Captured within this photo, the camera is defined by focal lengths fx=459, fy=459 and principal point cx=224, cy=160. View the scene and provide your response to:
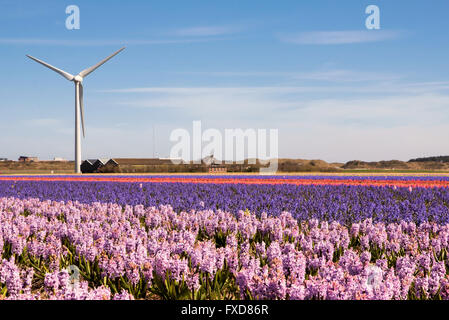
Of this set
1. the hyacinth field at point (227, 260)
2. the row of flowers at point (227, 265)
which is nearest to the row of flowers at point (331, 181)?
the hyacinth field at point (227, 260)

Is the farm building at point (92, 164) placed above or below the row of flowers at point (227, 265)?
above

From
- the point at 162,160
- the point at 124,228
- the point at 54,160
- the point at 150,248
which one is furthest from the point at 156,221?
the point at 54,160

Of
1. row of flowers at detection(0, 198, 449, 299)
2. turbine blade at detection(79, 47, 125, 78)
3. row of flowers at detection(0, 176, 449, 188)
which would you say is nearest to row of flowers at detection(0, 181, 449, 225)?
row of flowers at detection(0, 198, 449, 299)

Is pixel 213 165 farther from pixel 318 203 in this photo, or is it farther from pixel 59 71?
pixel 318 203

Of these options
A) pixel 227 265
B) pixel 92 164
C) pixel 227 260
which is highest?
pixel 92 164

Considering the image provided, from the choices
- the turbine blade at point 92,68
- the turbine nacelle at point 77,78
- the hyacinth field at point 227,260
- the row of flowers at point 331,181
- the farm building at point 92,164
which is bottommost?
the hyacinth field at point 227,260

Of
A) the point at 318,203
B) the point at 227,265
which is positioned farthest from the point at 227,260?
the point at 318,203

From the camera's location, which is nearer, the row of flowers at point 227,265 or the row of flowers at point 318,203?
the row of flowers at point 227,265

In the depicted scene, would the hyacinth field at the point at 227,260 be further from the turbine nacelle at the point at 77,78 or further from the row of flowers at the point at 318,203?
the turbine nacelle at the point at 77,78

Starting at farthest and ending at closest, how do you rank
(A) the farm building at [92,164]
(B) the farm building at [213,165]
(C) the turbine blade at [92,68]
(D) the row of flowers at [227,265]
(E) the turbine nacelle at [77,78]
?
(A) the farm building at [92,164] → (B) the farm building at [213,165] → (E) the turbine nacelle at [77,78] → (C) the turbine blade at [92,68] → (D) the row of flowers at [227,265]

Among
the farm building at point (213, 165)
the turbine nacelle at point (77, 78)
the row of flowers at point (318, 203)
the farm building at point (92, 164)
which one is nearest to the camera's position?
the row of flowers at point (318, 203)

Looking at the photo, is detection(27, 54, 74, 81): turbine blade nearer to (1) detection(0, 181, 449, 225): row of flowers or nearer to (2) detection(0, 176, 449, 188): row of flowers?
(2) detection(0, 176, 449, 188): row of flowers
